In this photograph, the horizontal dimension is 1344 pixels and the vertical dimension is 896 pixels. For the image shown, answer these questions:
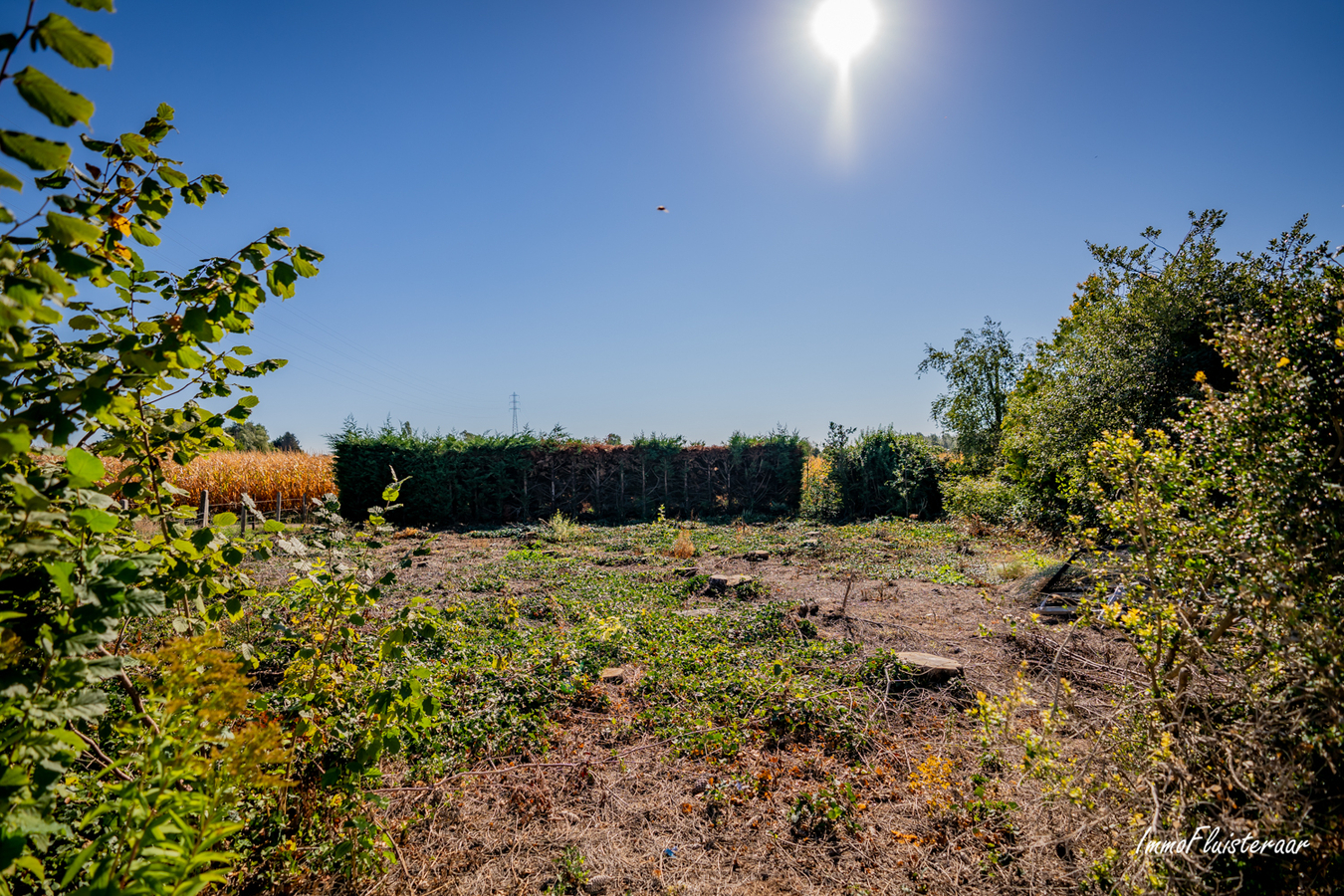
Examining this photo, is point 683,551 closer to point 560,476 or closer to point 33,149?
point 560,476

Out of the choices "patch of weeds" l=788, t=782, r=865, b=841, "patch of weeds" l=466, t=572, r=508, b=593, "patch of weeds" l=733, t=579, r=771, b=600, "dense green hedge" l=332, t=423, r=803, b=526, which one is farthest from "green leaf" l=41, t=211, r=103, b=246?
"dense green hedge" l=332, t=423, r=803, b=526

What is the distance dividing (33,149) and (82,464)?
1.76 ft

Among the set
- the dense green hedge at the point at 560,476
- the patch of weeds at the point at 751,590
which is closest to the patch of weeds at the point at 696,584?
the patch of weeds at the point at 751,590

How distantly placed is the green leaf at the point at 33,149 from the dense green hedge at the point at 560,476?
14.3 metres

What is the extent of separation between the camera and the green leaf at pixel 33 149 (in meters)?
0.93

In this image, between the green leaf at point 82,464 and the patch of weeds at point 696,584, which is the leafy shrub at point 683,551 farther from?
the green leaf at point 82,464

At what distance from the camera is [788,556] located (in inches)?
390

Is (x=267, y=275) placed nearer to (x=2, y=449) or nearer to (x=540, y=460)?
(x=2, y=449)

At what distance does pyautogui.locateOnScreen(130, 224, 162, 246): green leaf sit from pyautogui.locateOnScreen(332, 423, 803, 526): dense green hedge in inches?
541

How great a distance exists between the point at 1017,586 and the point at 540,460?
12.3 meters

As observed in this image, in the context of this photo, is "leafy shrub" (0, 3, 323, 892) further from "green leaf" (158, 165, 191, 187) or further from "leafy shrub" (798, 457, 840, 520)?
"leafy shrub" (798, 457, 840, 520)

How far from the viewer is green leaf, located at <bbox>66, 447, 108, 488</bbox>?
100 cm

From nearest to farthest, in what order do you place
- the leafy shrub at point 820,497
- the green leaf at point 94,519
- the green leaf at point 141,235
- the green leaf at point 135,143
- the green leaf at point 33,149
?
the green leaf at point 33,149 → the green leaf at point 94,519 → the green leaf at point 135,143 → the green leaf at point 141,235 → the leafy shrub at point 820,497

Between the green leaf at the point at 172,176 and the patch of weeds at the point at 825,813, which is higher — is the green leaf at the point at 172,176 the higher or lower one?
the higher one
